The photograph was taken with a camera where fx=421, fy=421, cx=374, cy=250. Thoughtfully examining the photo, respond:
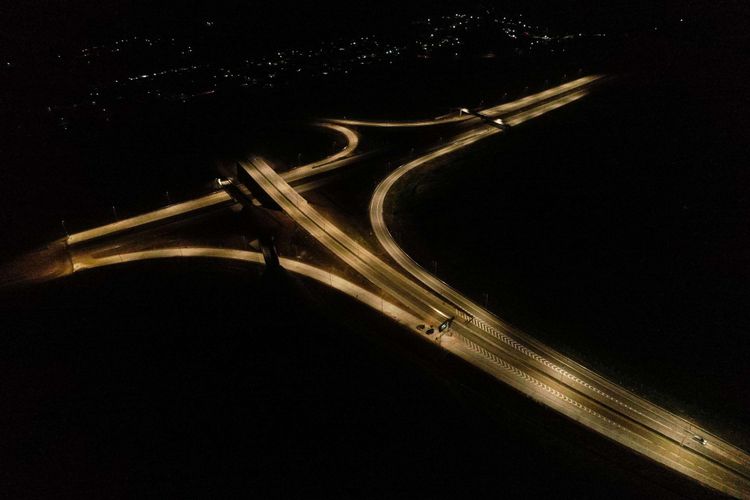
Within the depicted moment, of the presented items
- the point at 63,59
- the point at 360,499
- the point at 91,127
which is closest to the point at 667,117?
the point at 360,499

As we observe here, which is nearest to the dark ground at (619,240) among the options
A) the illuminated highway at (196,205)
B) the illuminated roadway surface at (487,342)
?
the illuminated roadway surface at (487,342)

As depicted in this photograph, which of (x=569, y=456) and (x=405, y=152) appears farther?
(x=405, y=152)

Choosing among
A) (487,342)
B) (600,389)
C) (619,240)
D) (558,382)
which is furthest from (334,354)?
(619,240)

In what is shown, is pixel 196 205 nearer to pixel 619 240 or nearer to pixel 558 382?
pixel 558 382

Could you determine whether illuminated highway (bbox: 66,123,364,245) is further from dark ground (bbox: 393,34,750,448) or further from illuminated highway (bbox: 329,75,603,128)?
dark ground (bbox: 393,34,750,448)

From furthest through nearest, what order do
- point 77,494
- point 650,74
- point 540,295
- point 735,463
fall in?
point 650,74
point 540,295
point 735,463
point 77,494

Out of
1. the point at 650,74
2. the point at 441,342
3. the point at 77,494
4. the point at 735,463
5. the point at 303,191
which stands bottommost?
the point at 735,463

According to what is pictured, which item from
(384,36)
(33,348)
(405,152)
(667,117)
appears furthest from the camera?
(384,36)

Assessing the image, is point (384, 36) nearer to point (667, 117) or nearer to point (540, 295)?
point (667, 117)

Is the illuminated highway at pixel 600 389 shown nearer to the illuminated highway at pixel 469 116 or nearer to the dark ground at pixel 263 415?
the dark ground at pixel 263 415
